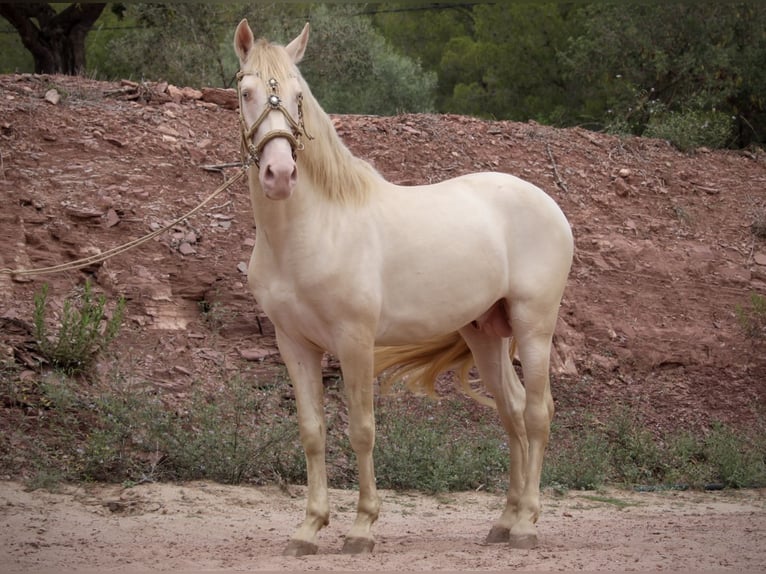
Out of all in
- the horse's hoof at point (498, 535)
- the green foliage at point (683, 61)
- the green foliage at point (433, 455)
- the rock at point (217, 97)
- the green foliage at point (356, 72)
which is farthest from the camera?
the green foliage at point (356, 72)

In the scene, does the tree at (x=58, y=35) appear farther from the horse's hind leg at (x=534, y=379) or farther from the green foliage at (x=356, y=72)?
the horse's hind leg at (x=534, y=379)

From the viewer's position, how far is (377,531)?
6480mm

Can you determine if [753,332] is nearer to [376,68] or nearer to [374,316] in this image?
[374,316]

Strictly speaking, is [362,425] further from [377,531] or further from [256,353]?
[256,353]

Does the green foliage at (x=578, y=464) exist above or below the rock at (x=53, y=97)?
below

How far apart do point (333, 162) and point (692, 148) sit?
9179mm

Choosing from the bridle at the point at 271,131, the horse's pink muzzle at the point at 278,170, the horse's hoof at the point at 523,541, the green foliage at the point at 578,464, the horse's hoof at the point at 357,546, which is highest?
the bridle at the point at 271,131

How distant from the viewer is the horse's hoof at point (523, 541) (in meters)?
5.79

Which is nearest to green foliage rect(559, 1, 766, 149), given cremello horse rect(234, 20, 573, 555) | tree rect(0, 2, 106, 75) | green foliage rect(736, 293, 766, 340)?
green foliage rect(736, 293, 766, 340)

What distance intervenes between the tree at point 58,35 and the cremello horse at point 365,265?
11.2m

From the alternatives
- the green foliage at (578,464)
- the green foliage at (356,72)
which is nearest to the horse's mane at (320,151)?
the green foliage at (578,464)

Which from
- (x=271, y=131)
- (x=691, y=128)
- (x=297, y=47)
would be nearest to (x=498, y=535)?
(x=271, y=131)

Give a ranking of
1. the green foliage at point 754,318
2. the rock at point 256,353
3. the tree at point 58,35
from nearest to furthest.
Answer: the rock at point 256,353 → the green foliage at point 754,318 → the tree at point 58,35

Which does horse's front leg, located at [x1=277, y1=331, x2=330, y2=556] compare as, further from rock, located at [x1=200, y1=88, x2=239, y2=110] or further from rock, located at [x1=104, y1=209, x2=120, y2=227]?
rock, located at [x1=200, y1=88, x2=239, y2=110]
